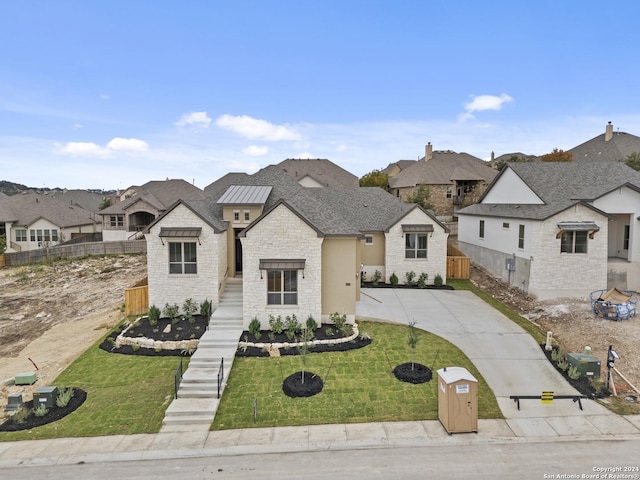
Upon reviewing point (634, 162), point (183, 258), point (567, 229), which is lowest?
point (183, 258)

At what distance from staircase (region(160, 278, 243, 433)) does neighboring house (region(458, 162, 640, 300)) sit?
16.4 metres

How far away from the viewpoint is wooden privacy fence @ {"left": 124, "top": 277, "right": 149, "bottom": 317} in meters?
18.4

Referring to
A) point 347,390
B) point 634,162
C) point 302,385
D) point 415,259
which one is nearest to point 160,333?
point 302,385

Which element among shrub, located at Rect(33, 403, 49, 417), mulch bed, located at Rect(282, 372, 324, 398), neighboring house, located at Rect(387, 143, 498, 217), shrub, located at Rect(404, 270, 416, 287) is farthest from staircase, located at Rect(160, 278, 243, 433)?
neighboring house, located at Rect(387, 143, 498, 217)

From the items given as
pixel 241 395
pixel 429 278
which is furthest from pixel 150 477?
pixel 429 278

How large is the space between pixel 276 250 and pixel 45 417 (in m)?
9.17

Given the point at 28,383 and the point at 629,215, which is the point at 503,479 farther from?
Result: the point at 629,215

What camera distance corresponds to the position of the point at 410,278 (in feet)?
78.2

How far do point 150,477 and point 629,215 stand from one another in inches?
1056

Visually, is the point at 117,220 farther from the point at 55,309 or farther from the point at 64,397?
the point at 64,397

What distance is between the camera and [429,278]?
24.0m

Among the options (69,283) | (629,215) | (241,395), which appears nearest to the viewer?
(241,395)

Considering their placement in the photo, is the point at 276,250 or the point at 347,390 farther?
the point at 276,250

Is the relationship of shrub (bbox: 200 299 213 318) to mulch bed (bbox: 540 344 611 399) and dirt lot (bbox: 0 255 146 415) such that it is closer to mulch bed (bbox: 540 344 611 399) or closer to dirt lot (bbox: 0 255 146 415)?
dirt lot (bbox: 0 255 146 415)
